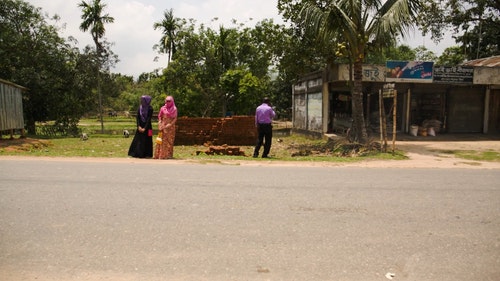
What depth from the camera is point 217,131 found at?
16.5 m

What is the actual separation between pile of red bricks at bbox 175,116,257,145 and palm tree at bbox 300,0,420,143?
4851 millimetres

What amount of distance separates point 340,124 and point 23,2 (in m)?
19.9

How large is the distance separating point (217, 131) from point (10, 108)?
29.7 feet

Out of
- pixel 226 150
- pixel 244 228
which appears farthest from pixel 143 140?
pixel 244 228

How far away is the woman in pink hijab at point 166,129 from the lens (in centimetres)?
1020

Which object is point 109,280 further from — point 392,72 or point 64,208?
point 392,72

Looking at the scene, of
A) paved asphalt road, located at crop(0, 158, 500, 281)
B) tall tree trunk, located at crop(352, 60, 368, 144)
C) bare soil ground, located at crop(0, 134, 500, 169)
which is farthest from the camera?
tall tree trunk, located at crop(352, 60, 368, 144)

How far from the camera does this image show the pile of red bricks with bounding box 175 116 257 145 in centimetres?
1630

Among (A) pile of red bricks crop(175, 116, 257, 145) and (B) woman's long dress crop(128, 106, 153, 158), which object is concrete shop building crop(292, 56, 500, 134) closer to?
(A) pile of red bricks crop(175, 116, 257, 145)

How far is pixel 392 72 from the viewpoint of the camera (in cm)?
1762

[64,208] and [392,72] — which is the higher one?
[392,72]

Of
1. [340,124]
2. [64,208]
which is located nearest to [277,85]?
[340,124]

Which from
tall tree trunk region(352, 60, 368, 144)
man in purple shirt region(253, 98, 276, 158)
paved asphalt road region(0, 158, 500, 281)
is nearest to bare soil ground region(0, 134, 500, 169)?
man in purple shirt region(253, 98, 276, 158)

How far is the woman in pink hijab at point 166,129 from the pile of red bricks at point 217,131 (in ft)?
19.5
